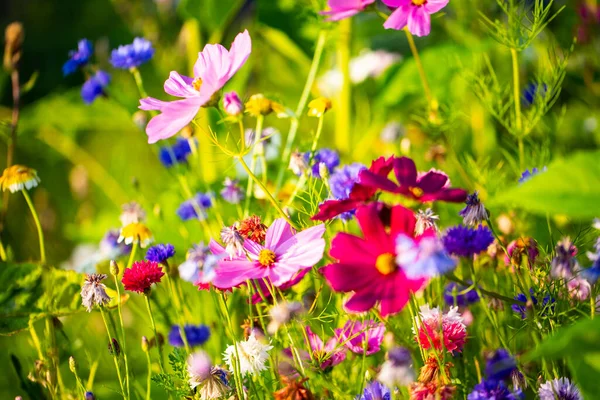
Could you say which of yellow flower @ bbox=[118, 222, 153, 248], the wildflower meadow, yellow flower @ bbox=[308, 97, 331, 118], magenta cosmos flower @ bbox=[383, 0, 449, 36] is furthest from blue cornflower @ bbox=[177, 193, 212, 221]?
magenta cosmos flower @ bbox=[383, 0, 449, 36]

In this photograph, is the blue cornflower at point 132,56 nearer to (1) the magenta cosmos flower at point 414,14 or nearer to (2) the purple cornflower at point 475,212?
(1) the magenta cosmos flower at point 414,14

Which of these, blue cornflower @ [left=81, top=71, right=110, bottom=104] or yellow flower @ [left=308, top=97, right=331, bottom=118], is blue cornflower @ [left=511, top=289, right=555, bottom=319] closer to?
yellow flower @ [left=308, top=97, right=331, bottom=118]

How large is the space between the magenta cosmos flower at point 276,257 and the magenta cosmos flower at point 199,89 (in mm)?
102

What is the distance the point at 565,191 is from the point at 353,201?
0.15 m

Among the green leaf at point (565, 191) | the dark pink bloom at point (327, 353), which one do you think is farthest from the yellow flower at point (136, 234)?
the green leaf at point (565, 191)

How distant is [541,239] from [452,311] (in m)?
0.29

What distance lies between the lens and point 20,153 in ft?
5.92

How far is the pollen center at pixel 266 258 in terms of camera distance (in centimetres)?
51

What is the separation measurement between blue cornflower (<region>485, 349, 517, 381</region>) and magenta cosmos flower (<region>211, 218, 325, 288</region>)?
15 cm

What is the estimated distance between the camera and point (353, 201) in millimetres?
476

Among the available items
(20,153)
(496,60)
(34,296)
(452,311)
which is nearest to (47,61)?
(20,153)

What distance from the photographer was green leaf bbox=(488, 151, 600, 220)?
36cm

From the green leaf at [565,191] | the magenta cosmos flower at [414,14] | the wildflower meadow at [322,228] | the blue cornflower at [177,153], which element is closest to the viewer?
the green leaf at [565,191]

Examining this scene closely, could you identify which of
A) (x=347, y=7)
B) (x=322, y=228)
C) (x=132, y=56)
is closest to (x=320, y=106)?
(x=347, y=7)
